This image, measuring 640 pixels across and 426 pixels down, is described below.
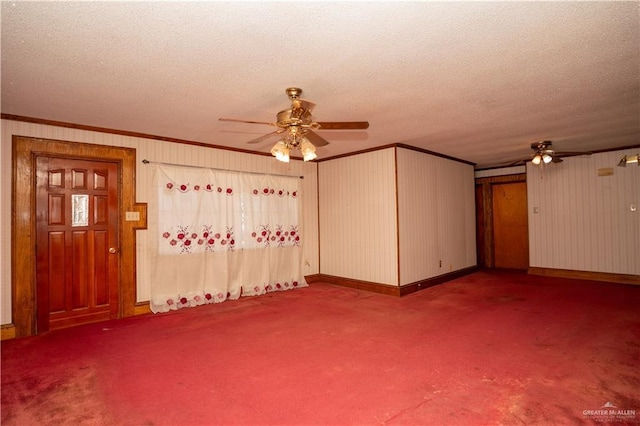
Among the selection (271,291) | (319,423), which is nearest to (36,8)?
(319,423)

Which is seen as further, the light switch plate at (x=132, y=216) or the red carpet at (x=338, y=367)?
the light switch plate at (x=132, y=216)

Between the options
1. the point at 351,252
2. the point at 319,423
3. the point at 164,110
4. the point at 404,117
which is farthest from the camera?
the point at 351,252

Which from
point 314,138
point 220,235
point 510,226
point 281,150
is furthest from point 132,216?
point 510,226

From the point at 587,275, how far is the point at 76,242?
A: 27.7ft

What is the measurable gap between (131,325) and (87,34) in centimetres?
324

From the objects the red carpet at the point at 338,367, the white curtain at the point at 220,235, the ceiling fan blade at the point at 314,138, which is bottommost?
the red carpet at the point at 338,367

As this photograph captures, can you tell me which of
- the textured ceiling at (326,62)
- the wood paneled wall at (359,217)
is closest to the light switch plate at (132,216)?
the textured ceiling at (326,62)

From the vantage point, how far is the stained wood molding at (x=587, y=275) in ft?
19.4

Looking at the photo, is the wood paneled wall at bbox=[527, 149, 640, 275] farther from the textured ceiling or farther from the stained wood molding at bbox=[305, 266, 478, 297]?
the textured ceiling

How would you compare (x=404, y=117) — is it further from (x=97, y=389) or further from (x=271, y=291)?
(x=97, y=389)

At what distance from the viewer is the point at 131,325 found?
4.04m

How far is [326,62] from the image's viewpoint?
2557mm

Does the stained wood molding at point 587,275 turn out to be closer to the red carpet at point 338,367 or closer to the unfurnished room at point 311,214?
the unfurnished room at point 311,214

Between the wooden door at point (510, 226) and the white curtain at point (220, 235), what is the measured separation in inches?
194
